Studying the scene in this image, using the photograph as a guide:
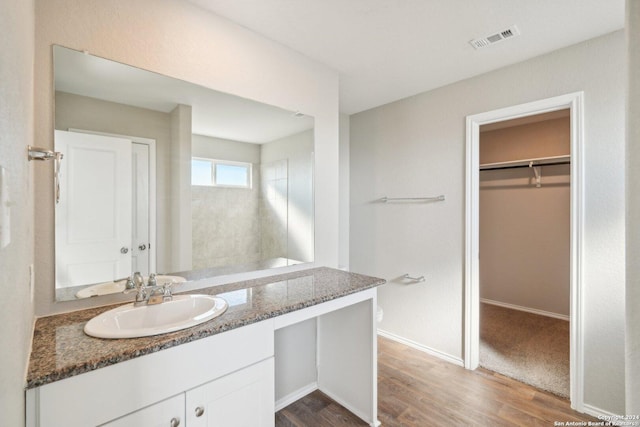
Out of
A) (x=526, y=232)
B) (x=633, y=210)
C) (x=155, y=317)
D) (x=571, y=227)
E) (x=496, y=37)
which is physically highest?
(x=496, y=37)

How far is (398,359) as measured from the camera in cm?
263

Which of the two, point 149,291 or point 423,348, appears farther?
point 423,348

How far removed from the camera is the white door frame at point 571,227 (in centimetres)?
192

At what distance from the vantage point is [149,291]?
137 cm

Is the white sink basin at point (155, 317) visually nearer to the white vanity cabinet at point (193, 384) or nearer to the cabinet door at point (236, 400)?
the white vanity cabinet at point (193, 384)

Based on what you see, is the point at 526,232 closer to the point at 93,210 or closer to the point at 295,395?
the point at 295,395

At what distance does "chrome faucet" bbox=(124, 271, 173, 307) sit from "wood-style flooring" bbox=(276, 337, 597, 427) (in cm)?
115

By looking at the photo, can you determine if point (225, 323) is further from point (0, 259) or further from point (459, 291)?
point (459, 291)

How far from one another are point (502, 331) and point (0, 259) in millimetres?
3877

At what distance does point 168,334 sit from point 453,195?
2.38m

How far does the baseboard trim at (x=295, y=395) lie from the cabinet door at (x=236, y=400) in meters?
0.78

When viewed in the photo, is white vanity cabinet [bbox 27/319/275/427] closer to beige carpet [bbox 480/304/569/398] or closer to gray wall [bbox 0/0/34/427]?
gray wall [bbox 0/0/34/427]

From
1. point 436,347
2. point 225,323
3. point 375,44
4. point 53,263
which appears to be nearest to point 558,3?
point 375,44

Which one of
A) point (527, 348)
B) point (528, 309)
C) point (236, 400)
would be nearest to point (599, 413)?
point (527, 348)
